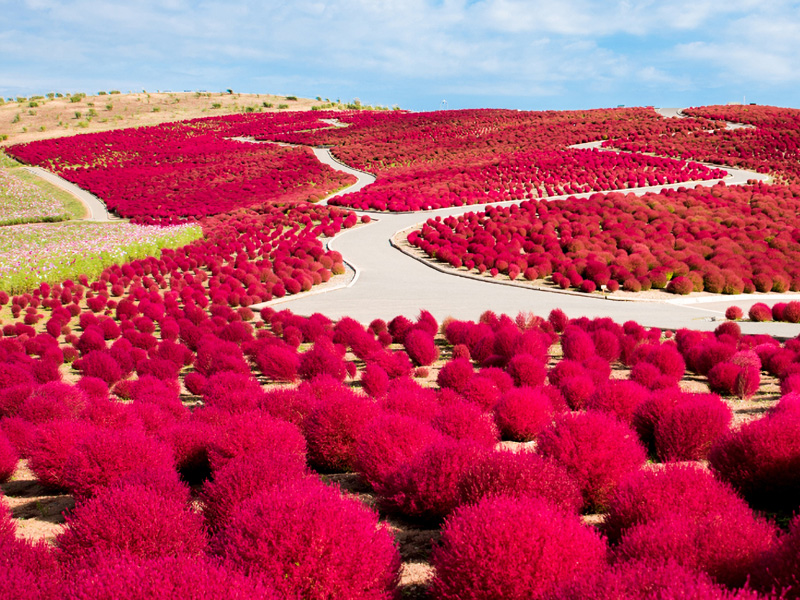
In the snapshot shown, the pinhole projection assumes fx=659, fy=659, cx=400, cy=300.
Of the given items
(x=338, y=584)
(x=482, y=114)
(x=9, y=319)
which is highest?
(x=482, y=114)

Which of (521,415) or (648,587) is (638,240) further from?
(648,587)

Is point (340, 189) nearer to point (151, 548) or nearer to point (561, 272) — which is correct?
point (561, 272)

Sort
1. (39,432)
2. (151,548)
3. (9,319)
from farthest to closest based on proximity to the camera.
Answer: (9,319)
(39,432)
(151,548)

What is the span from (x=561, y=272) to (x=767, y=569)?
18.3m

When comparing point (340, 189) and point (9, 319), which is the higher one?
point (340, 189)

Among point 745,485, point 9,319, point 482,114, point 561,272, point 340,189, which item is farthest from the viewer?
point 482,114

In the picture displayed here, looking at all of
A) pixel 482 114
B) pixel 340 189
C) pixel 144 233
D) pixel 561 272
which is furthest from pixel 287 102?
pixel 561 272

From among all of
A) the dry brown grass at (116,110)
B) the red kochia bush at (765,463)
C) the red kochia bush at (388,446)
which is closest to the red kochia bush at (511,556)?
the red kochia bush at (388,446)

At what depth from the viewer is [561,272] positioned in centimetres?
2089

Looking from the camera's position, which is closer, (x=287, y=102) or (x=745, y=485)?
(x=745, y=485)

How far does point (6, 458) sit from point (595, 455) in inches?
217

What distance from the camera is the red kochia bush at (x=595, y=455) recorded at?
5227mm

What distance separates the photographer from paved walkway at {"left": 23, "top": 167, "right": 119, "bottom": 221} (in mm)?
39188

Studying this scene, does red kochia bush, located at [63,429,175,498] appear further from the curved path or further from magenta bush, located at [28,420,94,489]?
the curved path
